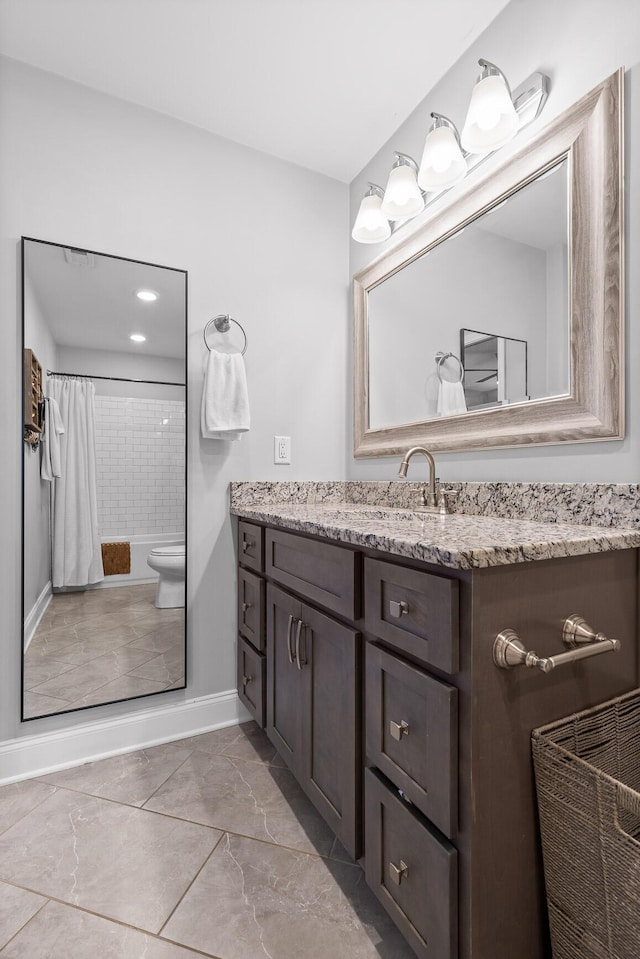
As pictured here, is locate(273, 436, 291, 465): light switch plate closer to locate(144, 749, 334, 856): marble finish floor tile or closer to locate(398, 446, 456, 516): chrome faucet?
locate(398, 446, 456, 516): chrome faucet

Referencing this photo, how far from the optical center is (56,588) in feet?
5.60

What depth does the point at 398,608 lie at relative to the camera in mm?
910

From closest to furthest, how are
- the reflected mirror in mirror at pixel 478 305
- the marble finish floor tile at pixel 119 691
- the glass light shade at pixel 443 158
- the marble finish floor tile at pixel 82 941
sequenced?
the marble finish floor tile at pixel 82 941 → the reflected mirror in mirror at pixel 478 305 → the glass light shade at pixel 443 158 → the marble finish floor tile at pixel 119 691

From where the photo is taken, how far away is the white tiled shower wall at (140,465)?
68.9 inches

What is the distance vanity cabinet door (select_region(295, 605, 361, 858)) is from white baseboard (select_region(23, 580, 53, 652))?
0.96 meters

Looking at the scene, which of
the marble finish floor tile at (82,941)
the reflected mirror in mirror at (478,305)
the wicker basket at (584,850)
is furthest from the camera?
the reflected mirror in mirror at (478,305)

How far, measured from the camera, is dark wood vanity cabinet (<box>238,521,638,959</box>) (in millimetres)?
774

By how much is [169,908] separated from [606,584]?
123 cm

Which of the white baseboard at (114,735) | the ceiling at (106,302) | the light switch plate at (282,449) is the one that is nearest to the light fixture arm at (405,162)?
the ceiling at (106,302)

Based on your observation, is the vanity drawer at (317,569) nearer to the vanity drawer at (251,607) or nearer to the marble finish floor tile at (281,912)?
the vanity drawer at (251,607)

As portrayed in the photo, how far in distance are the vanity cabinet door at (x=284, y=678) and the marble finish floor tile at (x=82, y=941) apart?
0.49 m

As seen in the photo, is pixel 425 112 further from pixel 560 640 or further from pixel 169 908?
pixel 169 908

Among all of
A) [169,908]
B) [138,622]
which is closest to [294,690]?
[169,908]

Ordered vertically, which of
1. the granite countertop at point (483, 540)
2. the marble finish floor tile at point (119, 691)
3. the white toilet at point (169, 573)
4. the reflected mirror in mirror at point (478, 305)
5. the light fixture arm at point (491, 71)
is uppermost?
the light fixture arm at point (491, 71)
